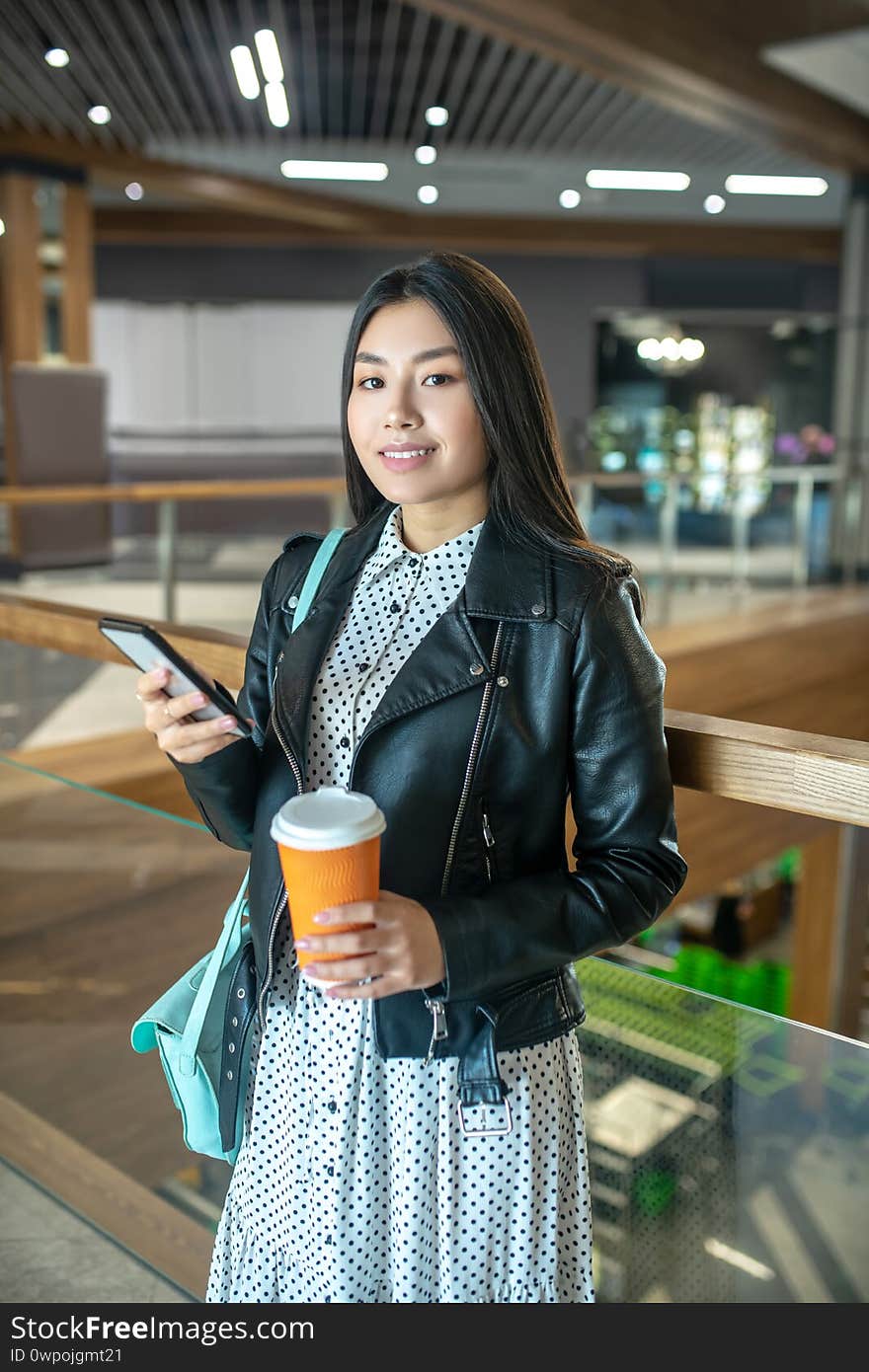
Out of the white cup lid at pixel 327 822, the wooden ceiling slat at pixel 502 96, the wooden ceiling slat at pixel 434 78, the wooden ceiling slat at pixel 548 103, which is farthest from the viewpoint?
the wooden ceiling slat at pixel 548 103

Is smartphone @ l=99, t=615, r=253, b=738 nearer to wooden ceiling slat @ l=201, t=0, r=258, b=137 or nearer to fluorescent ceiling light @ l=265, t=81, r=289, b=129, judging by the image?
wooden ceiling slat @ l=201, t=0, r=258, b=137

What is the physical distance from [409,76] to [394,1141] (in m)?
7.05

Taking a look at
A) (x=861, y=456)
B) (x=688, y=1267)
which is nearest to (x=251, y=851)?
(x=688, y=1267)

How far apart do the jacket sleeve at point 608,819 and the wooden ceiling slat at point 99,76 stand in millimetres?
5734

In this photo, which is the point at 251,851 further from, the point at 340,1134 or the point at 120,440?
the point at 120,440

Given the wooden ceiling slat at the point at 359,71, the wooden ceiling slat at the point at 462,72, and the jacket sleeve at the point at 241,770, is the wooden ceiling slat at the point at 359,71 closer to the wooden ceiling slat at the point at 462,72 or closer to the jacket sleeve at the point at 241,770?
the wooden ceiling slat at the point at 462,72

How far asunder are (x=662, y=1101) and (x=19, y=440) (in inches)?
A: 204

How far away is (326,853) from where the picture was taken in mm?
854

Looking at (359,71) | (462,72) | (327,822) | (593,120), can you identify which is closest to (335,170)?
(593,120)

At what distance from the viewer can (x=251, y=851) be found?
48.7 inches

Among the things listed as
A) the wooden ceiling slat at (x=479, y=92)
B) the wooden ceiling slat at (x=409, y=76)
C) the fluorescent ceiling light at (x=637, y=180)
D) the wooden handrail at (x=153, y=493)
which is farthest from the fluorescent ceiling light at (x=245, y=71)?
the fluorescent ceiling light at (x=637, y=180)

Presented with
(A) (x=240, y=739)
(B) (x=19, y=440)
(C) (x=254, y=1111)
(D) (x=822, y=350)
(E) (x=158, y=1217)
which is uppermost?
(D) (x=822, y=350)

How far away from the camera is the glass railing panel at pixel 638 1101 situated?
143 cm
